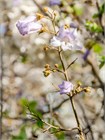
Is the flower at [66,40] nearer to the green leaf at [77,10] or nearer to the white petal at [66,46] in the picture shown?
the white petal at [66,46]

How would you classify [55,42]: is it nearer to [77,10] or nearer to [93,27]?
[93,27]

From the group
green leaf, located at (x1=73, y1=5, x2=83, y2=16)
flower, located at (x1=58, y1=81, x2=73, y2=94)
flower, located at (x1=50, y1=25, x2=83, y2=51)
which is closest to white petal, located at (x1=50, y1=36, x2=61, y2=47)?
flower, located at (x1=50, y1=25, x2=83, y2=51)

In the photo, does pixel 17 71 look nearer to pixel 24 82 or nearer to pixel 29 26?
pixel 24 82

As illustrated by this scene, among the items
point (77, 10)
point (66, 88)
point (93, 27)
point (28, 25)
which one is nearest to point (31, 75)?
point (77, 10)

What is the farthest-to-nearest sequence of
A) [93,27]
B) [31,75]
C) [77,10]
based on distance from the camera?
[31,75] < [77,10] < [93,27]

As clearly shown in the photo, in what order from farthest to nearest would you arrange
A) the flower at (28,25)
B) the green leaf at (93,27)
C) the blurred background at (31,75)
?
the blurred background at (31,75) → the green leaf at (93,27) → the flower at (28,25)

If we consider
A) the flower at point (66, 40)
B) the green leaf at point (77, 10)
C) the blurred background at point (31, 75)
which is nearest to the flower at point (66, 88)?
the flower at point (66, 40)

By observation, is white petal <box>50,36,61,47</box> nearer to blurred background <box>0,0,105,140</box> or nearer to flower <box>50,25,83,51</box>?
flower <box>50,25,83,51</box>

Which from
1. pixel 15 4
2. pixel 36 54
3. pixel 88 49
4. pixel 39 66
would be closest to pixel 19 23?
pixel 88 49
